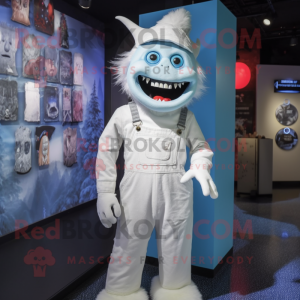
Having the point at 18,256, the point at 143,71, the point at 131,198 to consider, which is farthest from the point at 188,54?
the point at 18,256

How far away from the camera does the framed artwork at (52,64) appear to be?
3.51 m

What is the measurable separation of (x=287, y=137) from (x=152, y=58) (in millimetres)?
5428

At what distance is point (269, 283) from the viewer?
95.1 inches

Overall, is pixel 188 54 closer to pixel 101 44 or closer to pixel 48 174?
pixel 48 174

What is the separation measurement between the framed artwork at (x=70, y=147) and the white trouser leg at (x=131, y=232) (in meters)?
2.15

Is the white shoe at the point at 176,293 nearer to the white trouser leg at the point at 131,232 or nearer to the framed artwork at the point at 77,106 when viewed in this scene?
the white trouser leg at the point at 131,232

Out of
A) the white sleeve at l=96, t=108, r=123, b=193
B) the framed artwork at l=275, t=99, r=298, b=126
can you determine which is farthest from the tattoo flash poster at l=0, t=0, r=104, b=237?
the framed artwork at l=275, t=99, r=298, b=126

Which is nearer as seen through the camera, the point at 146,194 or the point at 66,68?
the point at 146,194

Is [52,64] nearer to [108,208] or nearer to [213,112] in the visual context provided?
[213,112]

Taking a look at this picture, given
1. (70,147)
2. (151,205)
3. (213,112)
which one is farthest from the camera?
(70,147)

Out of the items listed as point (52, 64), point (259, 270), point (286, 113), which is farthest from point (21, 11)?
point (286, 113)

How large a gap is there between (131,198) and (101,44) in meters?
3.01

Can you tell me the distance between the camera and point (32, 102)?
3334 mm

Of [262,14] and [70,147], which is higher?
[262,14]
